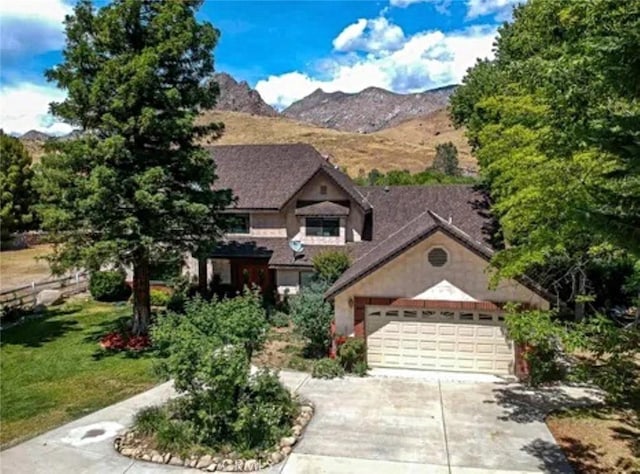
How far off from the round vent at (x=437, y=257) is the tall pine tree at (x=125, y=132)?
8970mm

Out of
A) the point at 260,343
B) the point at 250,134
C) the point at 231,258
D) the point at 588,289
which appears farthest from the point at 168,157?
the point at 250,134

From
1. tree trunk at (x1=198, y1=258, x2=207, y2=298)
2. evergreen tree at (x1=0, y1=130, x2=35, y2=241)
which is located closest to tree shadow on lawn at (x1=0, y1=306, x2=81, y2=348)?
tree trunk at (x1=198, y1=258, x2=207, y2=298)

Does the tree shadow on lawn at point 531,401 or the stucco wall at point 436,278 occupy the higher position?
the stucco wall at point 436,278

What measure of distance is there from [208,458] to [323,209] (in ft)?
53.6

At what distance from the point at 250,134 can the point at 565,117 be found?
108m

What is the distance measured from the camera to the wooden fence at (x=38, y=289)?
2549cm

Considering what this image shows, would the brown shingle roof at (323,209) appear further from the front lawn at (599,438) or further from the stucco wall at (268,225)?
the front lawn at (599,438)

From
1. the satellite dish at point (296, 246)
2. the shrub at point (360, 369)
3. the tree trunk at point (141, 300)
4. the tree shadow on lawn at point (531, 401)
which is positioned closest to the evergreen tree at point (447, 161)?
the satellite dish at point (296, 246)

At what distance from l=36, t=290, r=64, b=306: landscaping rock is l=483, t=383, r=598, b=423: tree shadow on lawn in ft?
73.3

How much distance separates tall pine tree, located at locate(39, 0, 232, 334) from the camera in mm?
19125

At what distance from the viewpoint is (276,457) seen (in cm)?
1168

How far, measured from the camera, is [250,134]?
4562 inches

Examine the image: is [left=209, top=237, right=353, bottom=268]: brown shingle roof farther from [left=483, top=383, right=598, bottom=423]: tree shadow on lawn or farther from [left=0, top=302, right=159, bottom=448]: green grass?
[left=483, top=383, right=598, bottom=423]: tree shadow on lawn

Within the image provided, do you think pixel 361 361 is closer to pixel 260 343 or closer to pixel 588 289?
pixel 260 343
